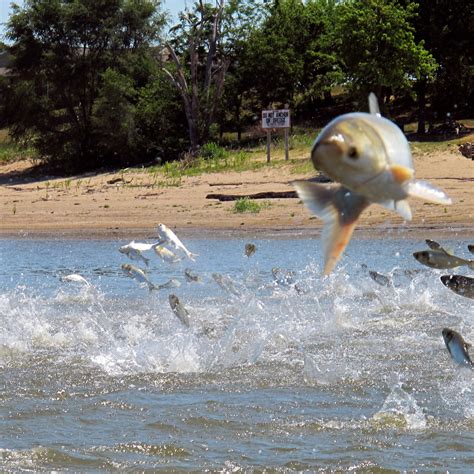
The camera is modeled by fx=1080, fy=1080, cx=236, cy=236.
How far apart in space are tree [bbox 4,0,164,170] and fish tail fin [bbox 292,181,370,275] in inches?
1138

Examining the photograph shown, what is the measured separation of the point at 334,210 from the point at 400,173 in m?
0.33

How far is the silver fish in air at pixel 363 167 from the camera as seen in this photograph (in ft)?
8.67

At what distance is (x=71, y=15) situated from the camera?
32.3 m

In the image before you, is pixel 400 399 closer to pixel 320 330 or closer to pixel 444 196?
pixel 320 330

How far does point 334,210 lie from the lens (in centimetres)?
302

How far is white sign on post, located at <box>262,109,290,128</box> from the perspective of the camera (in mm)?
25067

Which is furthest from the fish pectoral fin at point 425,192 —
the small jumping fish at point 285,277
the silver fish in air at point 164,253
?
the small jumping fish at point 285,277

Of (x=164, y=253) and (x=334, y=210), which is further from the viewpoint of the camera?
(x=164, y=253)

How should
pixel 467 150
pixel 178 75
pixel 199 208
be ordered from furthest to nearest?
pixel 178 75 → pixel 467 150 → pixel 199 208

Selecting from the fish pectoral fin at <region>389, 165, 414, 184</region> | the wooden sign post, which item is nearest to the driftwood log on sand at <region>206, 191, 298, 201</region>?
the wooden sign post

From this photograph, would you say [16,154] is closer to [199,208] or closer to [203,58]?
[203,58]

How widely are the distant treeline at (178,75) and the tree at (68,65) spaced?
4cm

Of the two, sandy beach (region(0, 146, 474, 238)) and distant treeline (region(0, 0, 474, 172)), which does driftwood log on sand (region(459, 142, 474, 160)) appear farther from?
distant treeline (region(0, 0, 474, 172))

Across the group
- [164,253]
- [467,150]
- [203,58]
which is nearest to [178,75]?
[203,58]
